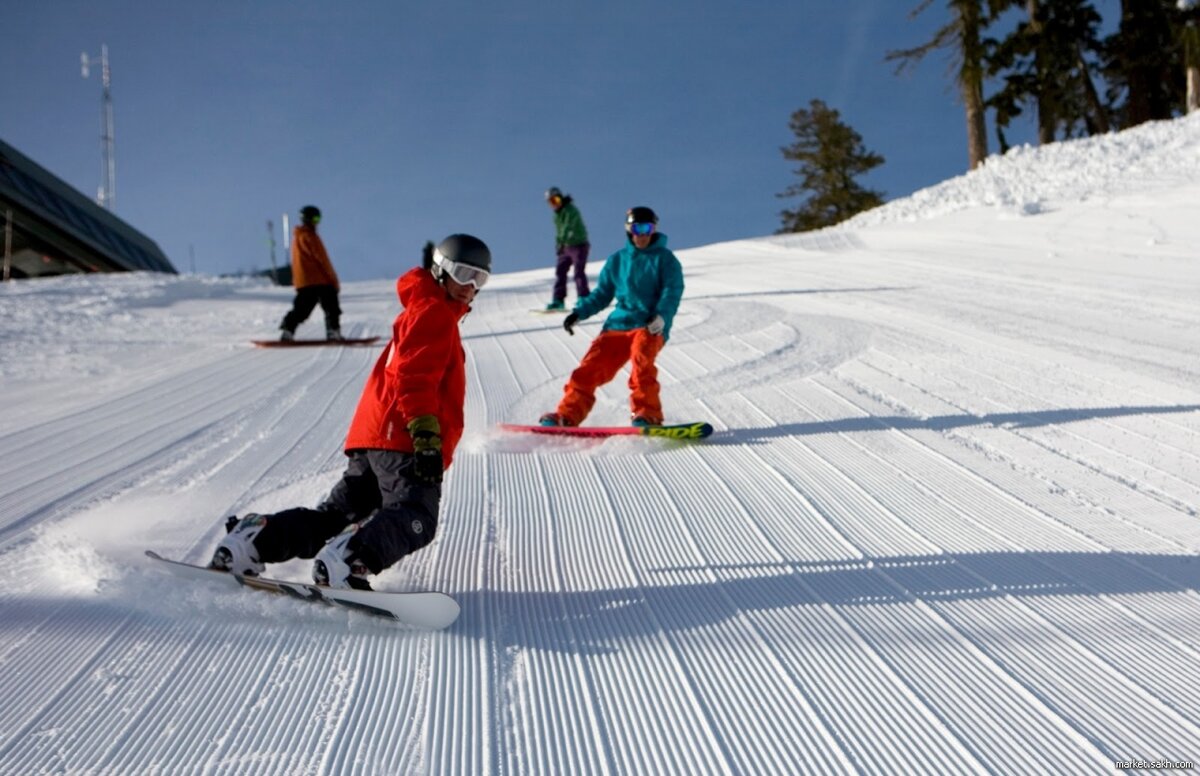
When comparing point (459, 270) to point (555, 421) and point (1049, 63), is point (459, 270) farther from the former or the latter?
point (1049, 63)

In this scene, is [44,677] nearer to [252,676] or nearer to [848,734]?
[252,676]

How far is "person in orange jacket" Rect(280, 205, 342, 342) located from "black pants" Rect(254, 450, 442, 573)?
672 cm

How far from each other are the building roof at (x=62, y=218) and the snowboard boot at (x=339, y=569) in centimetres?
3498

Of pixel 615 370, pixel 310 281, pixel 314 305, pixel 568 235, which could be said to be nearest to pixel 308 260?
pixel 310 281

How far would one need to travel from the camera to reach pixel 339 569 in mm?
2453

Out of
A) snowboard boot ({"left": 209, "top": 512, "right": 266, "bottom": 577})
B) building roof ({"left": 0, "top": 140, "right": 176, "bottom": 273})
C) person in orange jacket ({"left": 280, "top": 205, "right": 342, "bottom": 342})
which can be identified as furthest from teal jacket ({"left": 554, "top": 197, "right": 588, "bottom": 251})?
building roof ({"left": 0, "top": 140, "right": 176, "bottom": 273})

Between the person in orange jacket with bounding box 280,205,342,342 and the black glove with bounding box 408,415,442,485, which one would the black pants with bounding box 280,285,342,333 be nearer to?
the person in orange jacket with bounding box 280,205,342,342

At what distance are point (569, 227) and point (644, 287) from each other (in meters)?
7.63

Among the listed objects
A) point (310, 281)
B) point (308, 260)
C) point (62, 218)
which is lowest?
point (310, 281)

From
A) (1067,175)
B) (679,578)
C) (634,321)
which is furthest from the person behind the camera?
(1067,175)

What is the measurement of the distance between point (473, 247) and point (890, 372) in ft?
14.0

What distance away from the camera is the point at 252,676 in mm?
2133

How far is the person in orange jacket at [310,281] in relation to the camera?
9.21 metres

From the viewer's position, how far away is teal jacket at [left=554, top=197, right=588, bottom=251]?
12.5 m
